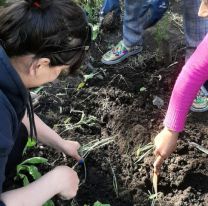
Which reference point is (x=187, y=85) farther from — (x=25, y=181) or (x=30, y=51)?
(x=25, y=181)

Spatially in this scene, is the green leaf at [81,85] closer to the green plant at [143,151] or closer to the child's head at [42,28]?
the green plant at [143,151]

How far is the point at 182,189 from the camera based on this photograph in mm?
2072

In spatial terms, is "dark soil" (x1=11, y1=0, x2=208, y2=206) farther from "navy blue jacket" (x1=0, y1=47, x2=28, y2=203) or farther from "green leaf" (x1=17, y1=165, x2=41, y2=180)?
"navy blue jacket" (x1=0, y1=47, x2=28, y2=203)

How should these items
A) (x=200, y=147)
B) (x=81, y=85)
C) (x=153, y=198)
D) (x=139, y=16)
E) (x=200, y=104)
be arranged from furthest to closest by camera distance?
(x=139, y=16) < (x=81, y=85) < (x=200, y=104) < (x=200, y=147) < (x=153, y=198)

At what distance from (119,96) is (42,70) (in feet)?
3.69

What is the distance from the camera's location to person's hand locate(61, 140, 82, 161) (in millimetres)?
1989

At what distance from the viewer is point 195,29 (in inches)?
97.3

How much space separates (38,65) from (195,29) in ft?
4.40

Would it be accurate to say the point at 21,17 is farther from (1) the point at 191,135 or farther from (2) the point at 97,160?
(1) the point at 191,135

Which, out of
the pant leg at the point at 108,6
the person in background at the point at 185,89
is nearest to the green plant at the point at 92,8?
the pant leg at the point at 108,6

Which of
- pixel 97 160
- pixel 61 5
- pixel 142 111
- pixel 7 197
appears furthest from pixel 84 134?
pixel 61 5

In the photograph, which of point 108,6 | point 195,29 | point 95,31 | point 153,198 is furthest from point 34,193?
point 108,6

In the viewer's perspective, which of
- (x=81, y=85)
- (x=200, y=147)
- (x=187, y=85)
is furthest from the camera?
(x=81, y=85)

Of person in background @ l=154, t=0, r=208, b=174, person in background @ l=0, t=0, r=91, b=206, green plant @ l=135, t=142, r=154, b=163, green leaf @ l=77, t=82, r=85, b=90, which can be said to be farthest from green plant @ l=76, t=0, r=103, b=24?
person in background @ l=0, t=0, r=91, b=206
